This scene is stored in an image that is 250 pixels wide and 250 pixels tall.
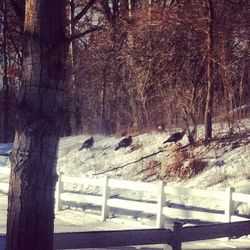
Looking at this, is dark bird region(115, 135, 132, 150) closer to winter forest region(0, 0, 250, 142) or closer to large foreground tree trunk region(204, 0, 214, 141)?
winter forest region(0, 0, 250, 142)

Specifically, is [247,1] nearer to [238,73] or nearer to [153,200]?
[238,73]

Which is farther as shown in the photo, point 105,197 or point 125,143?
point 125,143

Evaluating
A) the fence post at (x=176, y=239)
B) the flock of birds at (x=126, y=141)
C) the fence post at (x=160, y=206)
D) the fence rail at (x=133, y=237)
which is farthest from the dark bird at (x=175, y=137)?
the fence post at (x=176, y=239)

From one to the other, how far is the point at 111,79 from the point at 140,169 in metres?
11.1

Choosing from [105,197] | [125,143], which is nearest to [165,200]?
[105,197]

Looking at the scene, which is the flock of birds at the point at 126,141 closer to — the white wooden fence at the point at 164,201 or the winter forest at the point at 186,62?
the winter forest at the point at 186,62

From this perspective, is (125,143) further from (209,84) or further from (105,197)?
(105,197)

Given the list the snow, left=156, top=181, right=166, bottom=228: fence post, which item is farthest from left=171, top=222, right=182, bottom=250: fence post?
left=156, top=181, right=166, bottom=228: fence post

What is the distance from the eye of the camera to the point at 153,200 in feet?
57.7

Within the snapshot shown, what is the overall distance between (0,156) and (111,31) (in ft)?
22.5

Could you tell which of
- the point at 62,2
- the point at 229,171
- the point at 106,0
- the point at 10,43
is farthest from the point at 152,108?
the point at 10,43

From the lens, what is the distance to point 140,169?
21250mm

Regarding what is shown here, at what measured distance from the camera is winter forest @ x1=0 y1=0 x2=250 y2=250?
5289 mm

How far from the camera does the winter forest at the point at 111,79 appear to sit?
5.29m
